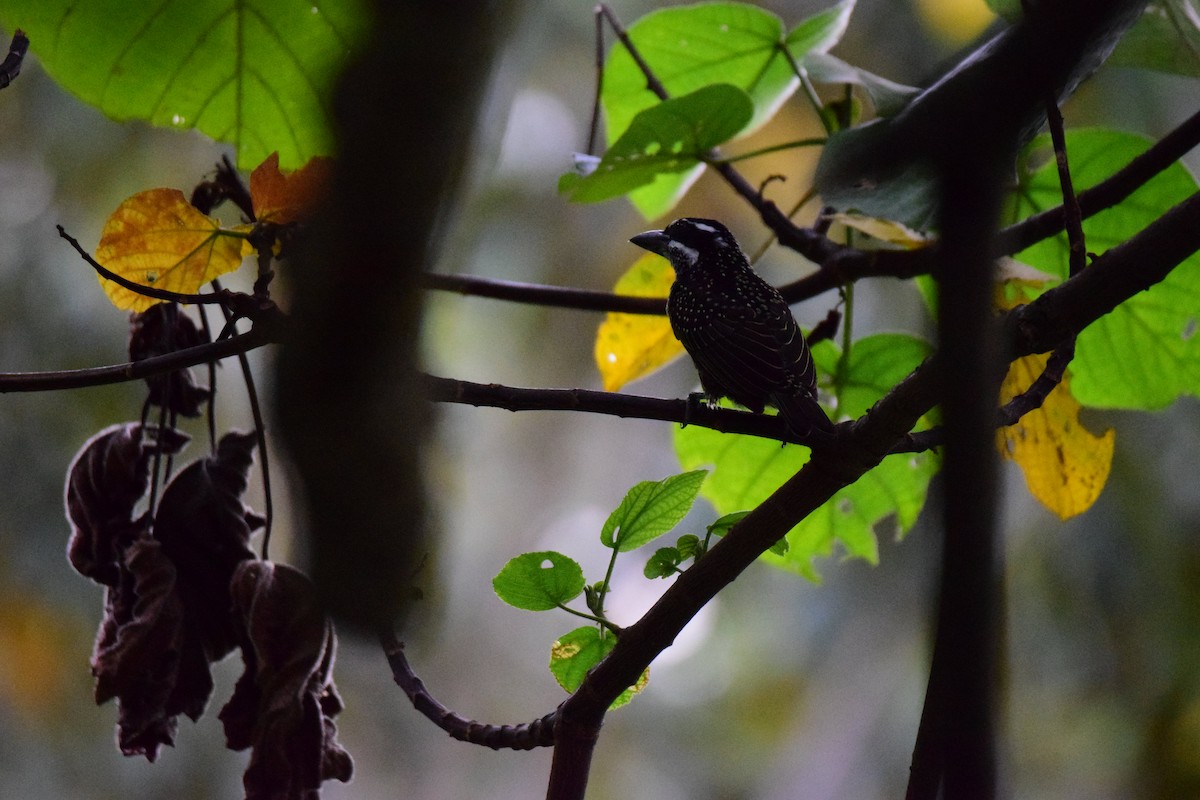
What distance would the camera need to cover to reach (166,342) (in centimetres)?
126

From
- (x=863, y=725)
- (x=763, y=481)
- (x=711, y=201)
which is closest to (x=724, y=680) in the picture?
(x=863, y=725)

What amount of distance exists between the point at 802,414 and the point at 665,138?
1.66 ft

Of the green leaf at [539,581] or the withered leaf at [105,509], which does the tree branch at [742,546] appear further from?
the withered leaf at [105,509]

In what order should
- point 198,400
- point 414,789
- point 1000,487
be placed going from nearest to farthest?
point 1000,487 < point 198,400 < point 414,789

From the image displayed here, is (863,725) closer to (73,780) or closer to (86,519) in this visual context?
(73,780)

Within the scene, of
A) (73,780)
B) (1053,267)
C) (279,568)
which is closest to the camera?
(279,568)

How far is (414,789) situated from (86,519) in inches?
259

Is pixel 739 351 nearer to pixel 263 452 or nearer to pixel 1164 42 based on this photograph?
pixel 1164 42

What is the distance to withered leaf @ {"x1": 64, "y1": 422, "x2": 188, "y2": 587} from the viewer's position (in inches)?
49.4

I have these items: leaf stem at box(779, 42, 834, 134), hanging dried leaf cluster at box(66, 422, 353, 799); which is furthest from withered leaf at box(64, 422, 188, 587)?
leaf stem at box(779, 42, 834, 134)

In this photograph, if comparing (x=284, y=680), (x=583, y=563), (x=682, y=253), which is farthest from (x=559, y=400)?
(x=583, y=563)

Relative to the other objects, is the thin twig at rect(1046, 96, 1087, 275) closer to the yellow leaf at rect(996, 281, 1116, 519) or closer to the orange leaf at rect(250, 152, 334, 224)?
the yellow leaf at rect(996, 281, 1116, 519)

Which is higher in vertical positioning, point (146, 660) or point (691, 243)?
point (691, 243)

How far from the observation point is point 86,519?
125 cm
